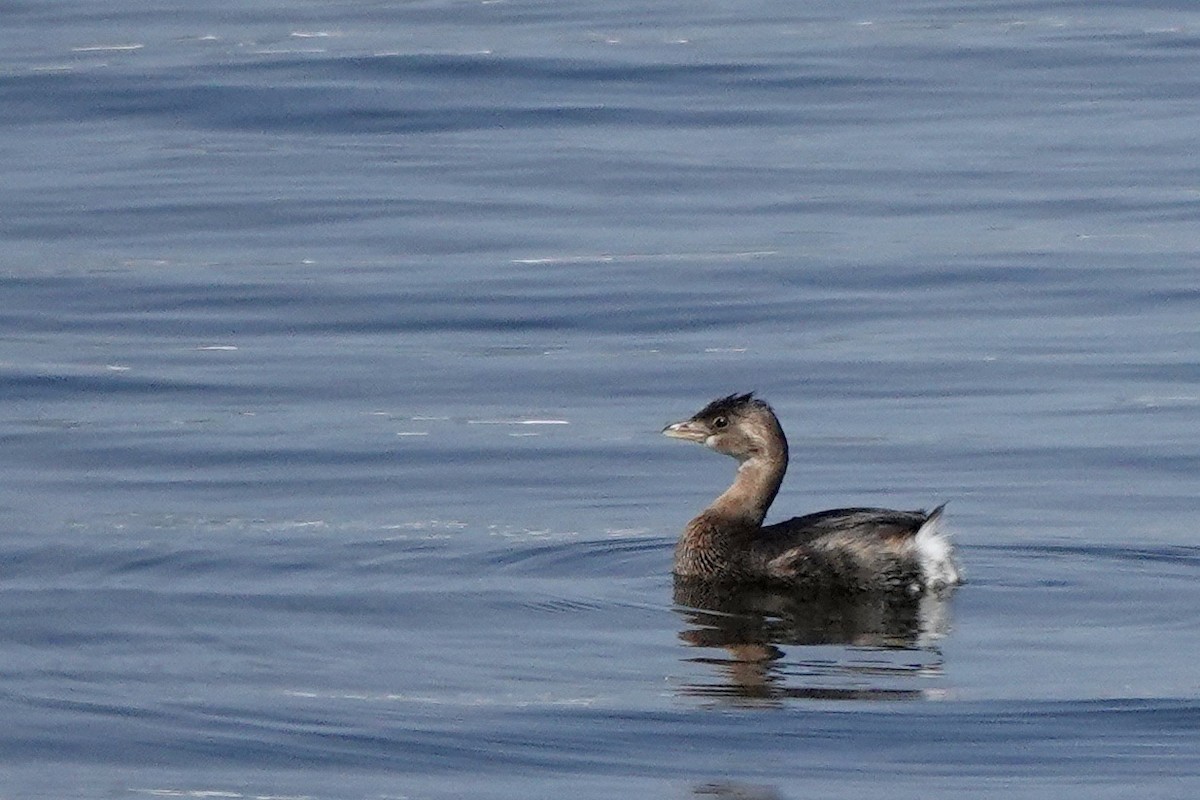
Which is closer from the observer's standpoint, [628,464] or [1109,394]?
[628,464]

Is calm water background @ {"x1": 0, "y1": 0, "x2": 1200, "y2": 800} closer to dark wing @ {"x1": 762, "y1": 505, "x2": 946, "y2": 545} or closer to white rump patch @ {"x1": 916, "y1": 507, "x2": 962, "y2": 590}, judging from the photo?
white rump patch @ {"x1": 916, "y1": 507, "x2": 962, "y2": 590}

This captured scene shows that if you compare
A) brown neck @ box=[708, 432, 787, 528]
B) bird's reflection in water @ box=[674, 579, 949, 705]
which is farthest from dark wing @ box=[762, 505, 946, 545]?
brown neck @ box=[708, 432, 787, 528]

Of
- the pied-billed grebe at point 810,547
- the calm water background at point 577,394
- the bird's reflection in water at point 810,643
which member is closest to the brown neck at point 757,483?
the pied-billed grebe at point 810,547

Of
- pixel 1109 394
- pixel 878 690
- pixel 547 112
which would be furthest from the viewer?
pixel 547 112

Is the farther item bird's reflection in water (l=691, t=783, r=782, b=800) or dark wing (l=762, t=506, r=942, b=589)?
dark wing (l=762, t=506, r=942, b=589)

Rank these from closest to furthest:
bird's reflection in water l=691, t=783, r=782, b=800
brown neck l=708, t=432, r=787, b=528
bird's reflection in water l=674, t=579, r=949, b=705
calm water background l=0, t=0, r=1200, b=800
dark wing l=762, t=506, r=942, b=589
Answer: bird's reflection in water l=691, t=783, r=782, b=800 → calm water background l=0, t=0, r=1200, b=800 → bird's reflection in water l=674, t=579, r=949, b=705 → dark wing l=762, t=506, r=942, b=589 → brown neck l=708, t=432, r=787, b=528

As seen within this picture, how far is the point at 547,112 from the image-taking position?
20734mm

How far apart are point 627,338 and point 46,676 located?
19.8 ft

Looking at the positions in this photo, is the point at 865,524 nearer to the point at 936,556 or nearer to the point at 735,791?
the point at 936,556

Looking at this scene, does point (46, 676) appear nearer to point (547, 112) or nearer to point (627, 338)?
point (627, 338)

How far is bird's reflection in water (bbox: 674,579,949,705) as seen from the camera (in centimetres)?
812

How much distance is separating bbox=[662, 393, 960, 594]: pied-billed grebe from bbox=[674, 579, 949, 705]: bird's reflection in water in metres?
0.08

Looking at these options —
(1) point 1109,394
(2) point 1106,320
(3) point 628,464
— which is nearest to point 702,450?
(3) point 628,464

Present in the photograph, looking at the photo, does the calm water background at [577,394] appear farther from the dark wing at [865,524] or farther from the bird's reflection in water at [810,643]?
the dark wing at [865,524]
